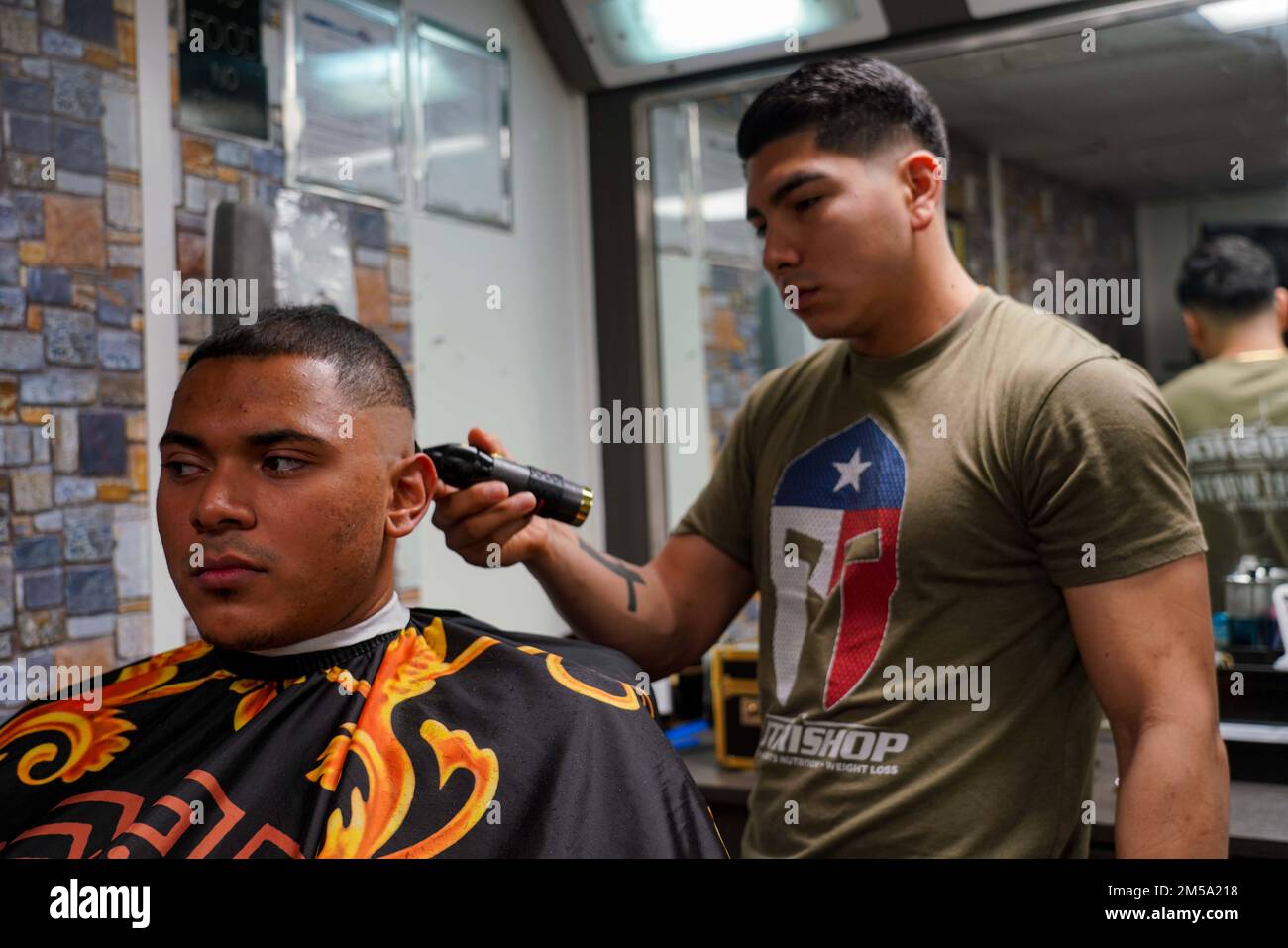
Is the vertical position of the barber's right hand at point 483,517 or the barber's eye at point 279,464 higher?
the barber's eye at point 279,464

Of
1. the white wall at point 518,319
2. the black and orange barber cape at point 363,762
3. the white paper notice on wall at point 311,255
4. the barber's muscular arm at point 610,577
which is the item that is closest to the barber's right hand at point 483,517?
the barber's muscular arm at point 610,577

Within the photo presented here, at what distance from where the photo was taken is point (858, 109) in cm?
178

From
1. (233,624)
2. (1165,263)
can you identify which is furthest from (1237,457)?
(233,624)

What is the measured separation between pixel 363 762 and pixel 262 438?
0.41 metres

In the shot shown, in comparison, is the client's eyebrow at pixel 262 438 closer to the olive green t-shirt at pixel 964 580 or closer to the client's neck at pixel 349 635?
the client's neck at pixel 349 635

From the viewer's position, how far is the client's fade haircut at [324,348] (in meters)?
1.57

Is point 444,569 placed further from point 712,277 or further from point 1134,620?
point 1134,620

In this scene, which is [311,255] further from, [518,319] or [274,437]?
[274,437]

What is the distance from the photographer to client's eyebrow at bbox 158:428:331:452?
1503 mm

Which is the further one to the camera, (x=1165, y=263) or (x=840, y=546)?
(x=1165, y=263)

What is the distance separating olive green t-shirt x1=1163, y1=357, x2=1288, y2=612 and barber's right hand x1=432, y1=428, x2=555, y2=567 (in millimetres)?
1661

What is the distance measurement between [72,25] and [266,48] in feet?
1.44

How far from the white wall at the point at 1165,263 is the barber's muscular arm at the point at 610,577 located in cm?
143

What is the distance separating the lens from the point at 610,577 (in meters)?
1.97
